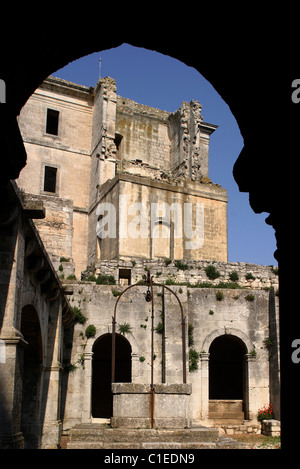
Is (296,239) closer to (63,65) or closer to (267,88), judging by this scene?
(267,88)

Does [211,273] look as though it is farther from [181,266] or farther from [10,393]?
[10,393]

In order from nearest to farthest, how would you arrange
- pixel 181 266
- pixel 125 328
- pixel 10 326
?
pixel 10 326
pixel 125 328
pixel 181 266

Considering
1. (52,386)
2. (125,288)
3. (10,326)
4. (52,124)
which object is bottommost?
(52,386)

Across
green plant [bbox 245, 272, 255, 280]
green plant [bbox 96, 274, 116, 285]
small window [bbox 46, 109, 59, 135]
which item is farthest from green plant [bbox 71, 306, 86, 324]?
small window [bbox 46, 109, 59, 135]

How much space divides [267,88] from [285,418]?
2.15 metres

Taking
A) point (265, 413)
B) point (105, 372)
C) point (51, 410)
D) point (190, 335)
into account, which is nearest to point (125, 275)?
point (105, 372)

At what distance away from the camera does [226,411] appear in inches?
706

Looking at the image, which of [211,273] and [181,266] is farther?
[211,273]

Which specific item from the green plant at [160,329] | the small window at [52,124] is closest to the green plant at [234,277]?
the green plant at [160,329]

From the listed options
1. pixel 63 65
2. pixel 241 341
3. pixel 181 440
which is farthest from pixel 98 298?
pixel 63 65

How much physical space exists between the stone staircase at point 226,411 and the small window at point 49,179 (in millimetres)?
14575

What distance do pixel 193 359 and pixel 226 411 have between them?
6.74 ft

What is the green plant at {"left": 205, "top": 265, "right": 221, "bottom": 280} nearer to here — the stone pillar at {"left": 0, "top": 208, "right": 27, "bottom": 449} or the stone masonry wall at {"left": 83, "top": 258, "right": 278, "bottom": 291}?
the stone masonry wall at {"left": 83, "top": 258, "right": 278, "bottom": 291}

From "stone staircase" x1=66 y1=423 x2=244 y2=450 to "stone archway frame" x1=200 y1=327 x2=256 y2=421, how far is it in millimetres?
5560
